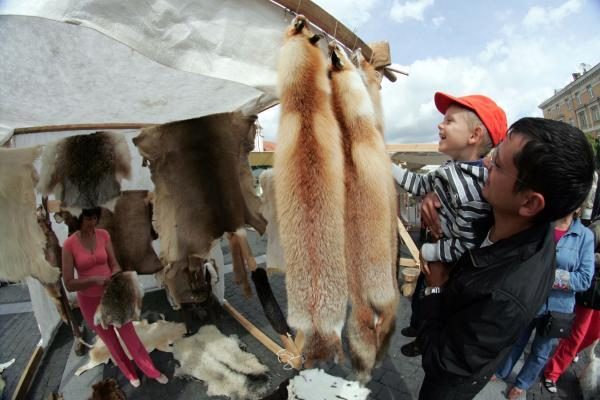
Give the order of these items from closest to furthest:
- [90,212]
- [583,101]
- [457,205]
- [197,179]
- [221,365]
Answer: [457,205] → [197,179] → [90,212] → [221,365] → [583,101]

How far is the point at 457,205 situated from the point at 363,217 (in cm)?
56

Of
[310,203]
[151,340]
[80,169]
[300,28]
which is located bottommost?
[151,340]

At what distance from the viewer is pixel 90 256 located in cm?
212

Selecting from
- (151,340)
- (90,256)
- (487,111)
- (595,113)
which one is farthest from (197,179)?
(595,113)

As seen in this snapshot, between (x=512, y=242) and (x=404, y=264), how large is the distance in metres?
3.57

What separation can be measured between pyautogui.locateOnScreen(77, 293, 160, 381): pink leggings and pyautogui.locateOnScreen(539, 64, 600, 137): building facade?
45.4 meters

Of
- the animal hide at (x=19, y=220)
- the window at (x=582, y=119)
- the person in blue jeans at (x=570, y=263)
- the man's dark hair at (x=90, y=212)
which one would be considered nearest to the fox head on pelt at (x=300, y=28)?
the animal hide at (x=19, y=220)

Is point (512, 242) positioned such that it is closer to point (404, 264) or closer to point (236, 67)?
point (236, 67)

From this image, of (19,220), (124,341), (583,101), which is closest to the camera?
(19,220)

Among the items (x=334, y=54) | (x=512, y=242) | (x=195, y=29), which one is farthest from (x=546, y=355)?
(x=195, y=29)

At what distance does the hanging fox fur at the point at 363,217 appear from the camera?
99 cm

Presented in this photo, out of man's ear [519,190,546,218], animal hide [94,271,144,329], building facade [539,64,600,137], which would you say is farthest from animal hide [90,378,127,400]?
building facade [539,64,600,137]

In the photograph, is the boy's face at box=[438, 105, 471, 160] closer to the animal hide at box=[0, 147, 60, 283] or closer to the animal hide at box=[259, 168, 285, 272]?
the animal hide at box=[259, 168, 285, 272]

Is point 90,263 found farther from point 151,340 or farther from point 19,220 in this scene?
point 151,340
